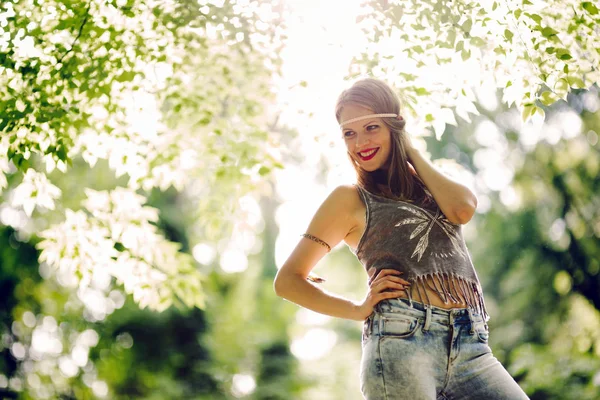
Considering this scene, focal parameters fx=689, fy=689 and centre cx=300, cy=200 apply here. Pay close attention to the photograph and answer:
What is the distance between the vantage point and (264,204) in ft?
48.1

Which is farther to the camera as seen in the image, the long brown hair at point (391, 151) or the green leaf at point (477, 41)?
the green leaf at point (477, 41)

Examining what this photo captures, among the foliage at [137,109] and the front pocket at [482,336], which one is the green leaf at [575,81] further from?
the foliage at [137,109]

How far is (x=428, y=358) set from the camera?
2.21 meters

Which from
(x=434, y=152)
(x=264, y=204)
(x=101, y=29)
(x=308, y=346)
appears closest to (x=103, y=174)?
(x=264, y=204)

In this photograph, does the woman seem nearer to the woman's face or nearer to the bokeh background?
the woman's face

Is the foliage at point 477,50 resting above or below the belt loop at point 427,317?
above

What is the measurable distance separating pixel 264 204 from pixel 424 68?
10.9 metres

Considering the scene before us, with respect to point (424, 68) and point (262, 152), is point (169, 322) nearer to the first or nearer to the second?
point (262, 152)

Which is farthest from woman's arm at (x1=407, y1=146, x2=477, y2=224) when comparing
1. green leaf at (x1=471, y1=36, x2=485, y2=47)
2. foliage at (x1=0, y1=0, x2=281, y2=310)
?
foliage at (x1=0, y1=0, x2=281, y2=310)

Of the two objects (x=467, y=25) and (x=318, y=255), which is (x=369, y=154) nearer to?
(x=318, y=255)

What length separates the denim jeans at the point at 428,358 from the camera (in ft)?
7.21

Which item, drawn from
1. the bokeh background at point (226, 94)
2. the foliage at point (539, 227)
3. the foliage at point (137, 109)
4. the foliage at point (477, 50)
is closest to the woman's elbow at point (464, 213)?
the bokeh background at point (226, 94)

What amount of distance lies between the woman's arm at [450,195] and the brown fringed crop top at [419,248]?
1.8 inches

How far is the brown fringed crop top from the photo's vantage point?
91.4 inches
